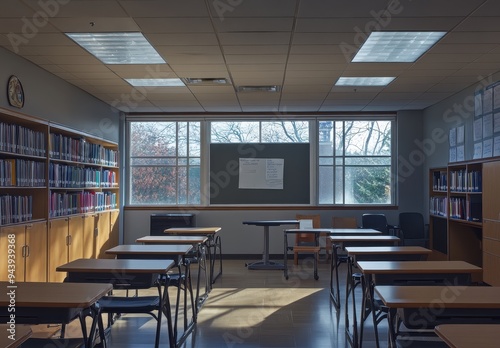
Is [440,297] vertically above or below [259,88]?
below

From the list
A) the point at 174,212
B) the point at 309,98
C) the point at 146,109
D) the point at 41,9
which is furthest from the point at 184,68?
the point at 174,212

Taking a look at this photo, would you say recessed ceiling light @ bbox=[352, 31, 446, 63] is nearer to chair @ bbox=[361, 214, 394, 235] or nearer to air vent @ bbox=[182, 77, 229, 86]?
air vent @ bbox=[182, 77, 229, 86]

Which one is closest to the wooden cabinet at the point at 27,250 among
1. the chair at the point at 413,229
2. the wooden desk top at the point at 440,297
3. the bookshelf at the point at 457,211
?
the wooden desk top at the point at 440,297

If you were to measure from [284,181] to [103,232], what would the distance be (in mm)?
3607

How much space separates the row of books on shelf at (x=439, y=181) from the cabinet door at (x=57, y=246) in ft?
19.0

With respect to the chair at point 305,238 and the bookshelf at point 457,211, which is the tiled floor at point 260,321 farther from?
the bookshelf at point 457,211

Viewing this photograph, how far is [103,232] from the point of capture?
25.5 ft

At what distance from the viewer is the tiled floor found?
420 centimetres

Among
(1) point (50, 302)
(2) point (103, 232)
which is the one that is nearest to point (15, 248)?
(1) point (50, 302)

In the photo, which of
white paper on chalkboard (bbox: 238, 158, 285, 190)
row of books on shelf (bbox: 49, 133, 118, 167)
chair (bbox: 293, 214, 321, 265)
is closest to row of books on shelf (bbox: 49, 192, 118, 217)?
row of books on shelf (bbox: 49, 133, 118, 167)

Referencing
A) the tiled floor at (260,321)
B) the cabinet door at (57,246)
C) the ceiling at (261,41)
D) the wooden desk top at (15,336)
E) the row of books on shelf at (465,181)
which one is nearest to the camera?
the wooden desk top at (15,336)

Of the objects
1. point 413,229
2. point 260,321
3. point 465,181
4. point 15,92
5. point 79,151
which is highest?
point 15,92

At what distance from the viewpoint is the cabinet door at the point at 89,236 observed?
6930 millimetres

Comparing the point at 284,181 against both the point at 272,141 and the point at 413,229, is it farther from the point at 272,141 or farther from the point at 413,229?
the point at 413,229
